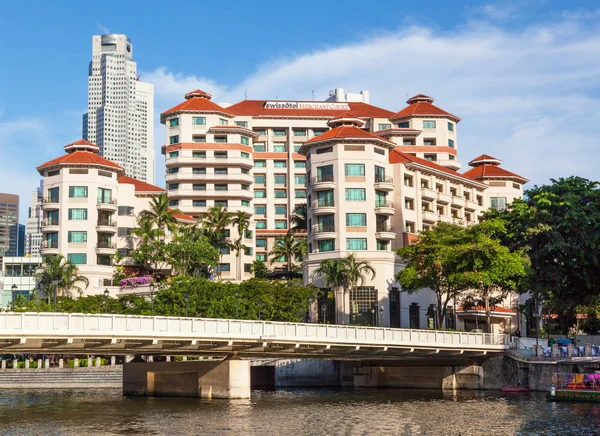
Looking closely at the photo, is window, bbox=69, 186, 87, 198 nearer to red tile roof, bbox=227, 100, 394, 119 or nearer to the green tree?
red tile roof, bbox=227, 100, 394, 119

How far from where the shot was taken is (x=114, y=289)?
399 ft

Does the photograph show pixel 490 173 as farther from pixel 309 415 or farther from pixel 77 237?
pixel 309 415

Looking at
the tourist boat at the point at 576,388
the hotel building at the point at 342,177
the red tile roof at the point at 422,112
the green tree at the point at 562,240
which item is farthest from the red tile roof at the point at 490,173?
the tourist boat at the point at 576,388

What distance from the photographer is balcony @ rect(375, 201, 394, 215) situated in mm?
115000

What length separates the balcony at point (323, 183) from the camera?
114312 millimetres

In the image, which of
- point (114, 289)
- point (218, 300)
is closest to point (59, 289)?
point (114, 289)

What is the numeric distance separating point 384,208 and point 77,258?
1645 inches

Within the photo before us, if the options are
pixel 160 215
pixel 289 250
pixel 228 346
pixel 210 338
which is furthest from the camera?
pixel 289 250

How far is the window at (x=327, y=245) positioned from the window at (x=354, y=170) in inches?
345

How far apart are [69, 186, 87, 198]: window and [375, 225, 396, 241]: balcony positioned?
40.4 m

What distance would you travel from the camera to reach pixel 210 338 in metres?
64.3

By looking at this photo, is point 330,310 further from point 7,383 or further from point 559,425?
point 559,425

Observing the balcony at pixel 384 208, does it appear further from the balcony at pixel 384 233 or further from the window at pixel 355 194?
the window at pixel 355 194

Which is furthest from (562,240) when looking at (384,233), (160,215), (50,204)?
(50,204)
